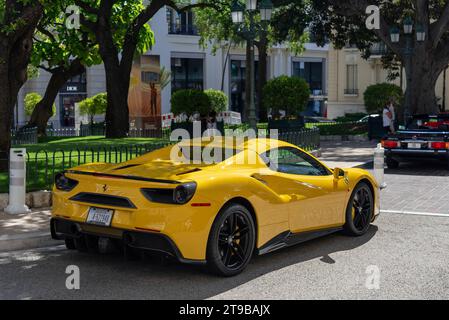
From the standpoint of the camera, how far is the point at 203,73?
5228 cm

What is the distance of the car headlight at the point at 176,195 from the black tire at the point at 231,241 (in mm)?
408

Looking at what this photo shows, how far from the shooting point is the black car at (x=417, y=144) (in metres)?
16.1

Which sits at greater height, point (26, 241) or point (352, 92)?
point (352, 92)

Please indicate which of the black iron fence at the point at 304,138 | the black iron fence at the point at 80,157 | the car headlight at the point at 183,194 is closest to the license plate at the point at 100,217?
the car headlight at the point at 183,194

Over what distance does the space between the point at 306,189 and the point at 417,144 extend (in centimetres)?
942

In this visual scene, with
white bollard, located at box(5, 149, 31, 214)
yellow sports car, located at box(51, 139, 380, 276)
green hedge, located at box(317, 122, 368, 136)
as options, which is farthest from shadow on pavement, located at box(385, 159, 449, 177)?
green hedge, located at box(317, 122, 368, 136)

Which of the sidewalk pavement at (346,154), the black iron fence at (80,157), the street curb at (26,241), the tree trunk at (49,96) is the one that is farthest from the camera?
the tree trunk at (49,96)

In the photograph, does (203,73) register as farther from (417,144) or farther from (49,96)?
(417,144)

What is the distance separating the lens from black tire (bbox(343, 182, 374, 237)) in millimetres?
8602

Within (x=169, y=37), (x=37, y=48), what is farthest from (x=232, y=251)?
(x=169, y=37)

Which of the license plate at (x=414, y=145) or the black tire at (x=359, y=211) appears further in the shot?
the license plate at (x=414, y=145)

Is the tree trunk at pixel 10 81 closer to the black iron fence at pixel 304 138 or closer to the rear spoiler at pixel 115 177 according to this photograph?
the rear spoiler at pixel 115 177

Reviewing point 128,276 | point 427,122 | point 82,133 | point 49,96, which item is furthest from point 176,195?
point 82,133

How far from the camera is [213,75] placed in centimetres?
5266
